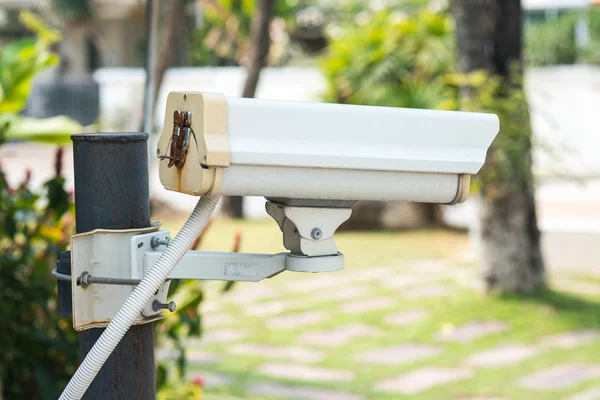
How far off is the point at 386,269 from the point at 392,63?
2898mm

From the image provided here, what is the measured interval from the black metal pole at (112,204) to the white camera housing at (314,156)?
0.26 ft

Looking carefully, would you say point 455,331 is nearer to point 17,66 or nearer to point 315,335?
point 315,335

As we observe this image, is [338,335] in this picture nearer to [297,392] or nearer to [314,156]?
[297,392]

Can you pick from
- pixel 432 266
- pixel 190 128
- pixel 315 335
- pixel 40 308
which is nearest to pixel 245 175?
pixel 190 128

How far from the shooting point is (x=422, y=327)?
5.03 metres

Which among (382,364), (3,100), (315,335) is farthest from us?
(315,335)

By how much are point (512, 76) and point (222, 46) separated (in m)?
15.4

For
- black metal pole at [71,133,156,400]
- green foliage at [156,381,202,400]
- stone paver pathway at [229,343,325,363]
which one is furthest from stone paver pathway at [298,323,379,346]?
black metal pole at [71,133,156,400]

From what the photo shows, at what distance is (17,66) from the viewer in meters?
3.40

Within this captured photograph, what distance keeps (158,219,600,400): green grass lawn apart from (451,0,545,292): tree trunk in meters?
0.18

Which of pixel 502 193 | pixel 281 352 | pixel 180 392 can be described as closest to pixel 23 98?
pixel 180 392

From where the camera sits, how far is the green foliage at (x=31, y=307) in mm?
2875

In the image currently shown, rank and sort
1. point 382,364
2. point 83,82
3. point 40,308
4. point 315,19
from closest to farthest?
point 40,308, point 382,364, point 83,82, point 315,19

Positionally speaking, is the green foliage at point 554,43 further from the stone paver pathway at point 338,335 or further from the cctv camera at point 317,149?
the cctv camera at point 317,149
